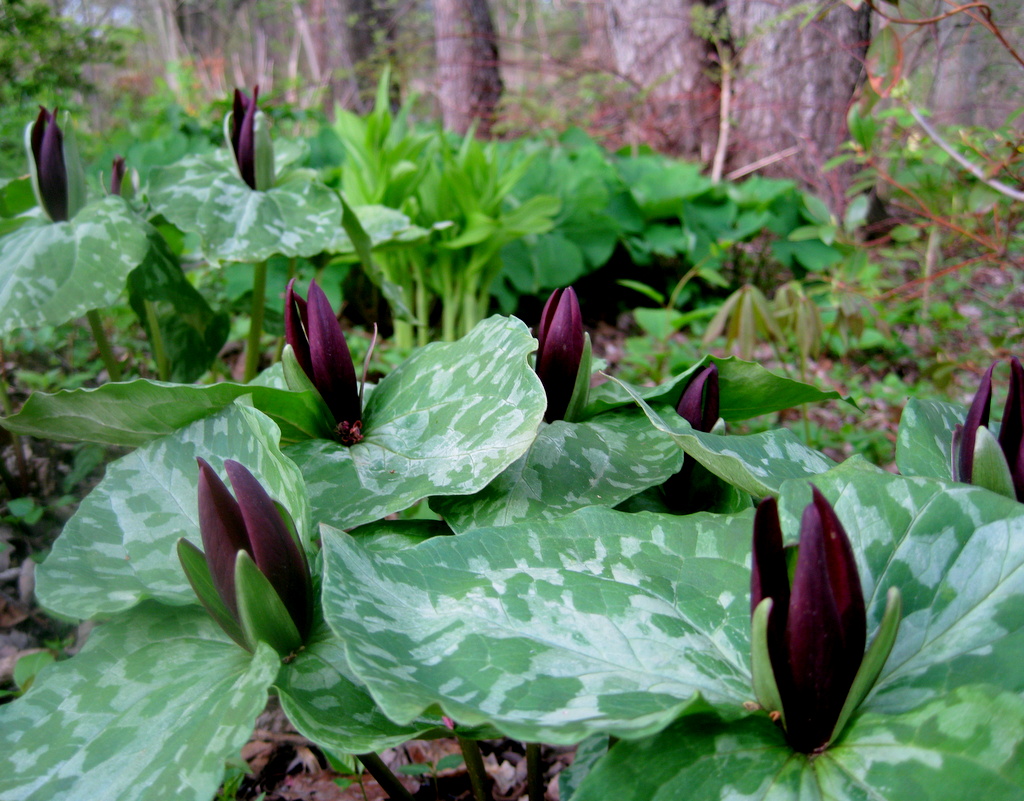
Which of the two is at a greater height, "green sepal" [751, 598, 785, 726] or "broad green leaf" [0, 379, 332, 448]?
"broad green leaf" [0, 379, 332, 448]

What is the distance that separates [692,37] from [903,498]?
17.2 feet

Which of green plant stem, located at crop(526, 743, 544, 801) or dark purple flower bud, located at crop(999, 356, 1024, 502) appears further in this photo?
green plant stem, located at crop(526, 743, 544, 801)

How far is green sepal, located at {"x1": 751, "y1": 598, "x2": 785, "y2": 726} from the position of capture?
0.42m

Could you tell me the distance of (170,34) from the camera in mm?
11703

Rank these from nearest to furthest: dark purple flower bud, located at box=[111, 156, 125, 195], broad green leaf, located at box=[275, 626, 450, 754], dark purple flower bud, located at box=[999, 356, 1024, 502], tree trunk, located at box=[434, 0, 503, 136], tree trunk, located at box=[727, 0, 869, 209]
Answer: broad green leaf, located at box=[275, 626, 450, 754]
dark purple flower bud, located at box=[999, 356, 1024, 502]
dark purple flower bud, located at box=[111, 156, 125, 195]
tree trunk, located at box=[727, 0, 869, 209]
tree trunk, located at box=[434, 0, 503, 136]

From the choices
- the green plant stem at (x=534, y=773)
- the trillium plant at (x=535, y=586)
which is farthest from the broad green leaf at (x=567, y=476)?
the green plant stem at (x=534, y=773)

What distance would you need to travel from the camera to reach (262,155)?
131 centimetres

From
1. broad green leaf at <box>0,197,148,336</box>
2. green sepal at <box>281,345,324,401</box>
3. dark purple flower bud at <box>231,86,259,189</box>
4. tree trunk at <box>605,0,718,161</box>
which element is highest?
tree trunk at <box>605,0,718,161</box>

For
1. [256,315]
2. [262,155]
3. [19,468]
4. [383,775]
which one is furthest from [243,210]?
[383,775]

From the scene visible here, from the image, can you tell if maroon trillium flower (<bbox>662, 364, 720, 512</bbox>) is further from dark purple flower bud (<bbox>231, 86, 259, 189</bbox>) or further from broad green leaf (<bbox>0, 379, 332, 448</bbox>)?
dark purple flower bud (<bbox>231, 86, 259, 189</bbox>)

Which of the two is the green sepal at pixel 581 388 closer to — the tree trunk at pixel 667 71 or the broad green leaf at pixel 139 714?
the broad green leaf at pixel 139 714

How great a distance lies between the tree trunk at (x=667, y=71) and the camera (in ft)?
16.3

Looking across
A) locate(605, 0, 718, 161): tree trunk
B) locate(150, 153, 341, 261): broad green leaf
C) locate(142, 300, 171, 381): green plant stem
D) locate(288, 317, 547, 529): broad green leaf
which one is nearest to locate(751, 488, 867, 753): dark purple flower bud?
locate(288, 317, 547, 529): broad green leaf

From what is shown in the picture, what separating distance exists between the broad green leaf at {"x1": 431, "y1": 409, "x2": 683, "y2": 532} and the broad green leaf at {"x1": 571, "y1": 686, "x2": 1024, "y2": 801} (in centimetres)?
24
